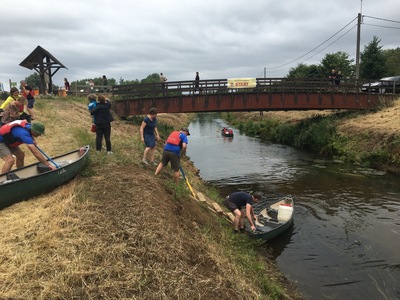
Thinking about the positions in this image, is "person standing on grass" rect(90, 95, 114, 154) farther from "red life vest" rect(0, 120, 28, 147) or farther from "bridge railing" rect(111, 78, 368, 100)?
"bridge railing" rect(111, 78, 368, 100)

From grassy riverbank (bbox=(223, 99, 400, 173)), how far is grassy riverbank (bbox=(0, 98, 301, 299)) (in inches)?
567

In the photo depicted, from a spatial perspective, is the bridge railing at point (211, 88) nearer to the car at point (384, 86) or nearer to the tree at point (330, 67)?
the car at point (384, 86)

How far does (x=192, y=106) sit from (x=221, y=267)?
20.6 metres

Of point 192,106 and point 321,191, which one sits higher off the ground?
point 192,106

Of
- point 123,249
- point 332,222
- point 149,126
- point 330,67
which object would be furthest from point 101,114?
point 330,67

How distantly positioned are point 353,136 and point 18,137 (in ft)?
73.6

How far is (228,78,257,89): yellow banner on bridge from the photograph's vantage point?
25328mm

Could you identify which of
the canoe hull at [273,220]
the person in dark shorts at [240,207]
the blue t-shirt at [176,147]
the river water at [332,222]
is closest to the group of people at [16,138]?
the blue t-shirt at [176,147]

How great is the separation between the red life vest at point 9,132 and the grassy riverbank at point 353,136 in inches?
743

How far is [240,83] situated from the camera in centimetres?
2534

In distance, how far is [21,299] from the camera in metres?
3.85

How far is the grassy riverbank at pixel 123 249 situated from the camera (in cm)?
427

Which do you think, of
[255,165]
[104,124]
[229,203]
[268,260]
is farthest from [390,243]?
[255,165]

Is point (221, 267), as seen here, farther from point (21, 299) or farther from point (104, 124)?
point (104, 124)
